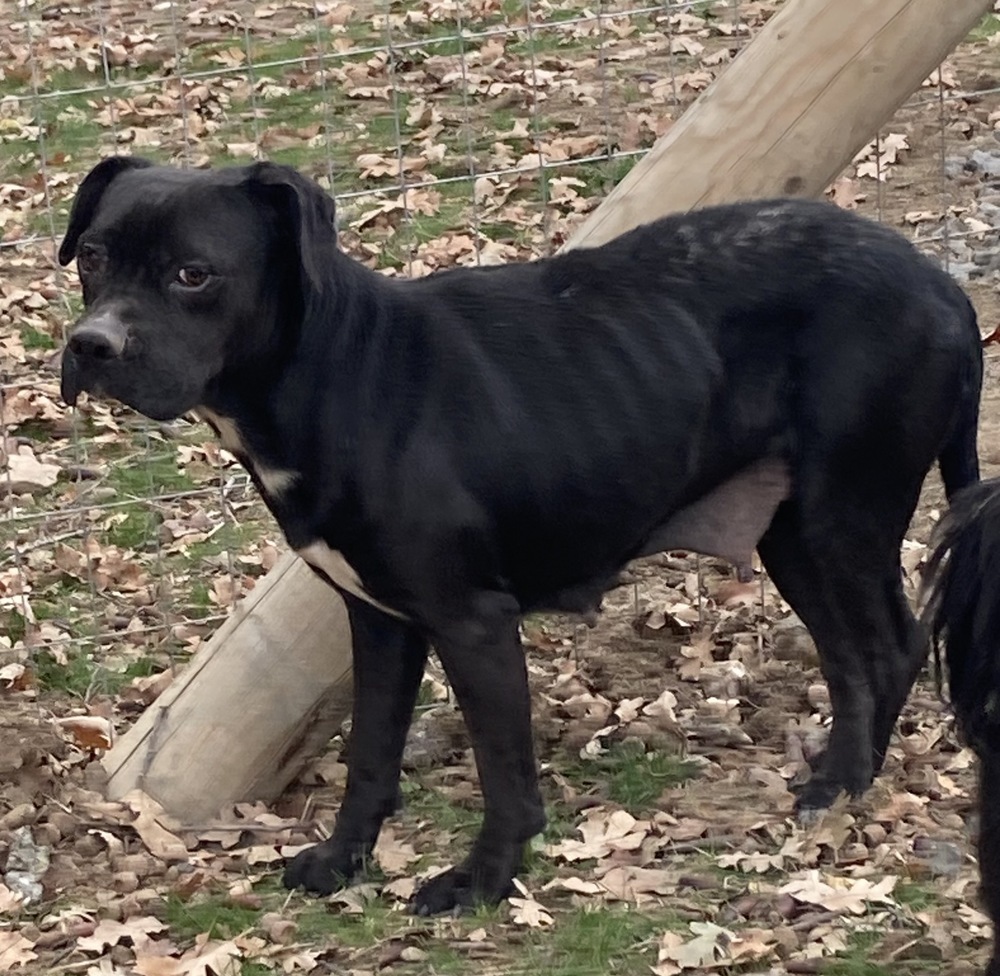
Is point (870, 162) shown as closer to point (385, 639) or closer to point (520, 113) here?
point (520, 113)

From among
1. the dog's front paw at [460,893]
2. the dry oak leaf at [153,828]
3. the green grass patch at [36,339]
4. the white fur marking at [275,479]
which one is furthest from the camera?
the green grass patch at [36,339]

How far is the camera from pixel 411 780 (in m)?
4.79

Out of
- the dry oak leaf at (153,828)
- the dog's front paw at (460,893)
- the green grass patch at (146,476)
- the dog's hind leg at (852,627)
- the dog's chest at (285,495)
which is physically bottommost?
the green grass patch at (146,476)

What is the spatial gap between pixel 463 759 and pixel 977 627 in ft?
6.96

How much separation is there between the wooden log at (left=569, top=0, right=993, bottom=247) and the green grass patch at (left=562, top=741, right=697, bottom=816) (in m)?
1.36

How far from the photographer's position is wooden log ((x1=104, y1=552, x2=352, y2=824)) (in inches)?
183

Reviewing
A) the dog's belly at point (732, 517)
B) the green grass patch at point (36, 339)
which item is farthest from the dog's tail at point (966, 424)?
the green grass patch at point (36, 339)

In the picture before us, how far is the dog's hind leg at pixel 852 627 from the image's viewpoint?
14.3ft

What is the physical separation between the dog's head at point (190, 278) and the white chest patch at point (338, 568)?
417mm

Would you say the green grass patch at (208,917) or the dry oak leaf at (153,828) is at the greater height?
the green grass patch at (208,917)

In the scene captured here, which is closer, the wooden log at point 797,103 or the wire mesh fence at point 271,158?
the wooden log at point 797,103

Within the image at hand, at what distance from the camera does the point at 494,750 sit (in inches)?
160

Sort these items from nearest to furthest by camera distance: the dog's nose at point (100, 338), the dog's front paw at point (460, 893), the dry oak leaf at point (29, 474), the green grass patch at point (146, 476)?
the dog's nose at point (100, 338), the dog's front paw at point (460, 893), the green grass patch at point (146, 476), the dry oak leaf at point (29, 474)

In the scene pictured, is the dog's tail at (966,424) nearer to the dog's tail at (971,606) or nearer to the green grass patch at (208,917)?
the dog's tail at (971,606)
